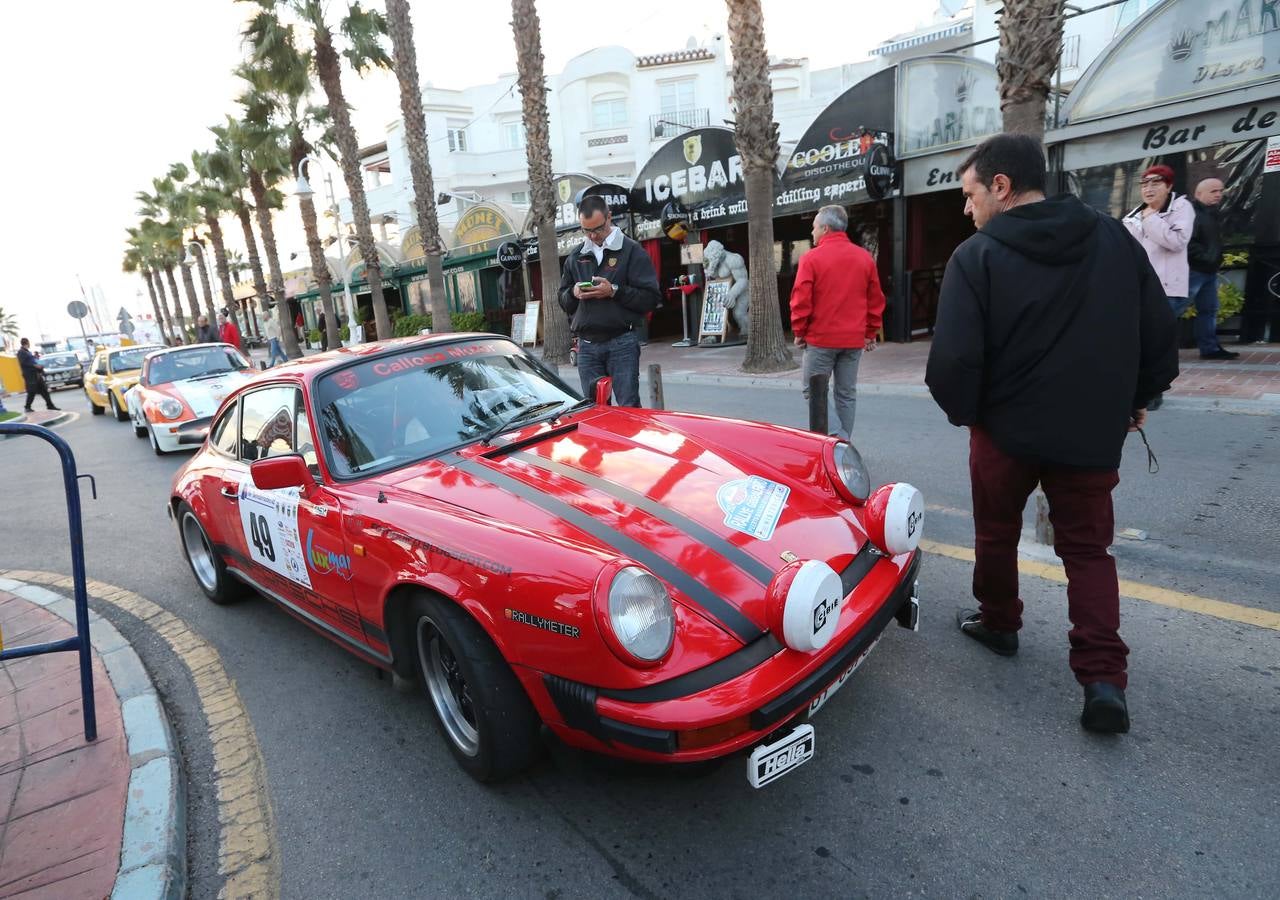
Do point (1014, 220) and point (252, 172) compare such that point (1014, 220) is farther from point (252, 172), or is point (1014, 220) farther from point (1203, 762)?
point (252, 172)

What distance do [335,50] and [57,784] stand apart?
69.4 ft

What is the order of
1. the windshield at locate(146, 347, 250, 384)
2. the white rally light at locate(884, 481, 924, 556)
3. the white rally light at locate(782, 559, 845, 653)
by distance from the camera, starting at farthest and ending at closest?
the windshield at locate(146, 347, 250, 384) < the white rally light at locate(884, 481, 924, 556) < the white rally light at locate(782, 559, 845, 653)

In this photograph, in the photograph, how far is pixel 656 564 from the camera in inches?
86.0

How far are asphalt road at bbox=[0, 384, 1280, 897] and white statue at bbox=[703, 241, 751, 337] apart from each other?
12917 mm

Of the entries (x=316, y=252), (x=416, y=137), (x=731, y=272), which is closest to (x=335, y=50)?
(x=416, y=137)

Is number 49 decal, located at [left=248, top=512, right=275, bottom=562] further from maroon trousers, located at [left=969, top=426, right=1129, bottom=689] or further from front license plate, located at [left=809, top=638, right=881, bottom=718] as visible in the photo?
maroon trousers, located at [left=969, top=426, right=1129, bottom=689]

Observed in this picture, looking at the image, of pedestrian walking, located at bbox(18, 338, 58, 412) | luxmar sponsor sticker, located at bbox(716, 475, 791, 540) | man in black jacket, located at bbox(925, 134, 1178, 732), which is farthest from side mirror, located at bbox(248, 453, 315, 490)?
pedestrian walking, located at bbox(18, 338, 58, 412)

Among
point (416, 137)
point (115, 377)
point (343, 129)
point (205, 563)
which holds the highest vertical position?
point (343, 129)

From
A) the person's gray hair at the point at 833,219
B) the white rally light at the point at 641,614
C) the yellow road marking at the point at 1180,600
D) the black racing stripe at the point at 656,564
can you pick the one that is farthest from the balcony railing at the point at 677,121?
the white rally light at the point at 641,614

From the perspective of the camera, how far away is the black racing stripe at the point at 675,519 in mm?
2250

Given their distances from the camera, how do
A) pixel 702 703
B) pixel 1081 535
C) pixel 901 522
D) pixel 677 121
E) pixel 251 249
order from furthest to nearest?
pixel 677 121 → pixel 251 249 → pixel 901 522 → pixel 1081 535 → pixel 702 703

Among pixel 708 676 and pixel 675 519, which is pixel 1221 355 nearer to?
pixel 675 519

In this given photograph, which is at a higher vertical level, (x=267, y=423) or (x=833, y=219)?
(x=833, y=219)

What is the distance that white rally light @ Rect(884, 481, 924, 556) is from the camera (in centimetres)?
253
